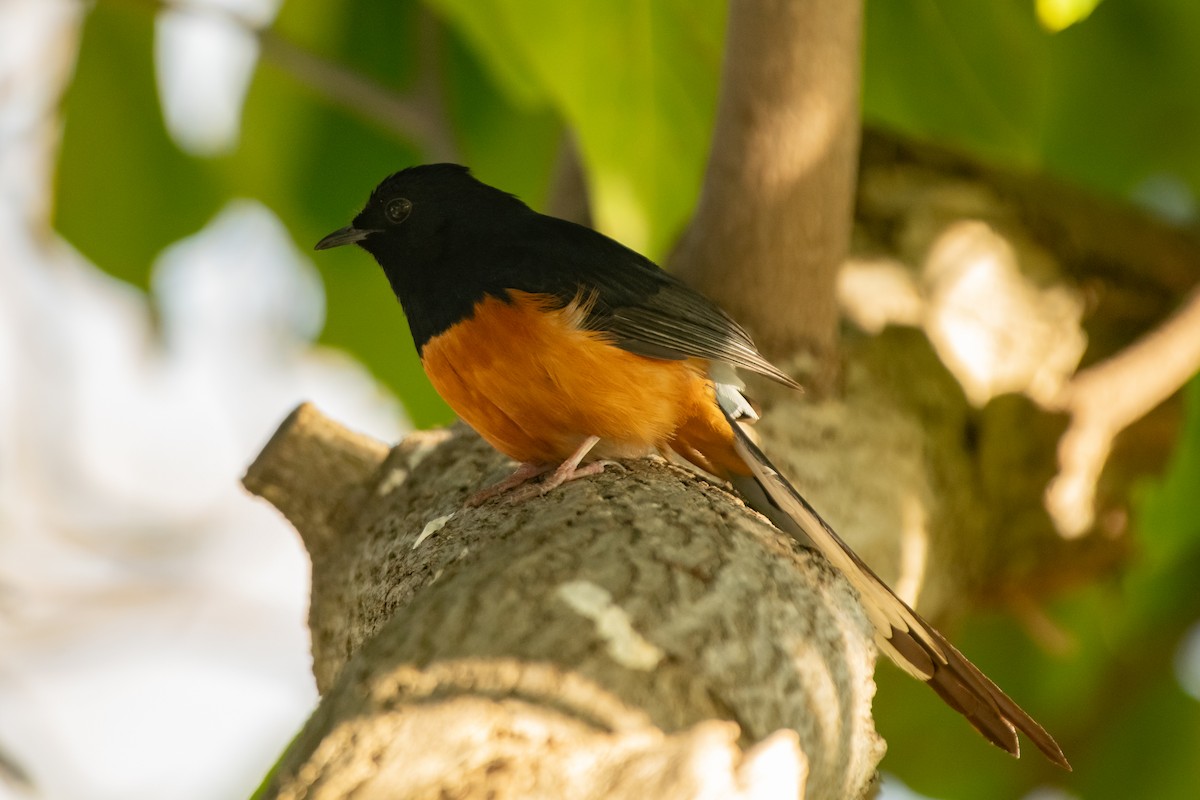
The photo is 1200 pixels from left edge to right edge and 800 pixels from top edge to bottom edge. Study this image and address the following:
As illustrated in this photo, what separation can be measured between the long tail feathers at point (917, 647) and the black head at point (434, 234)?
918mm

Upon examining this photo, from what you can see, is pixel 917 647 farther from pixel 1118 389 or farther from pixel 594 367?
pixel 1118 389

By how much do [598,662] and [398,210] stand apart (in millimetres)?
1823

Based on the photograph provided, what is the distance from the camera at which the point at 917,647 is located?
2.75 m

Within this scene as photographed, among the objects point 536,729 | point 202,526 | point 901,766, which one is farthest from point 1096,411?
point 202,526

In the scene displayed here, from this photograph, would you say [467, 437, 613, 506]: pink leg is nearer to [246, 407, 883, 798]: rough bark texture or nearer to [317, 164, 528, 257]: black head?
[246, 407, 883, 798]: rough bark texture

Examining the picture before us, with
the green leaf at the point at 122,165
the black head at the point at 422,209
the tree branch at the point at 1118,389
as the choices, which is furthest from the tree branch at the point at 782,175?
the green leaf at the point at 122,165

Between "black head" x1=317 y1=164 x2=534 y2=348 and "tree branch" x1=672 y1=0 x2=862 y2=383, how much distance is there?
0.50m

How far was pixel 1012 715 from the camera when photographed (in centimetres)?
273

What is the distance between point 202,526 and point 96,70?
2358mm

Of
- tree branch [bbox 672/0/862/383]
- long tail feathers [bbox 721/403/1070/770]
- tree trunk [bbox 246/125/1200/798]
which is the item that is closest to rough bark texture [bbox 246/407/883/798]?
tree trunk [bbox 246/125/1200/798]

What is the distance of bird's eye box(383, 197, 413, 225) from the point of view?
3469 mm

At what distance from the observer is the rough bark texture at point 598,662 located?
179 cm

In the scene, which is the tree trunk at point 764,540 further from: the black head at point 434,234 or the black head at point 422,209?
the black head at point 422,209

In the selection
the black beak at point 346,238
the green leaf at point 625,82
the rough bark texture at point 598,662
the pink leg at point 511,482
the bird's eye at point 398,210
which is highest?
the green leaf at point 625,82
